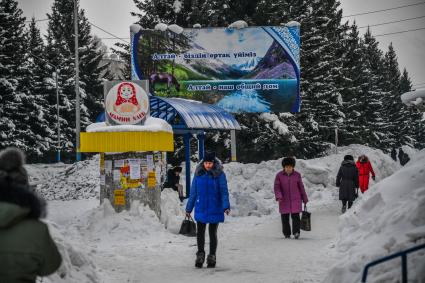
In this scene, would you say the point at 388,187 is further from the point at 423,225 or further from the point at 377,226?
the point at 423,225

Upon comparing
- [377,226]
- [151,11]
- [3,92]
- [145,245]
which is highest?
[151,11]

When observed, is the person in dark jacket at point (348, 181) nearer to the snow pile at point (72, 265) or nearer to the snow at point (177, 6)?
the snow pile at point (72, 265)

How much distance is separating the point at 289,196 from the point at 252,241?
1151mm

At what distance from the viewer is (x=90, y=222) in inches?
459

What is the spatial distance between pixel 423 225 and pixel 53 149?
3903 cm

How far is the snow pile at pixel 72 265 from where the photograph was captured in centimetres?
636

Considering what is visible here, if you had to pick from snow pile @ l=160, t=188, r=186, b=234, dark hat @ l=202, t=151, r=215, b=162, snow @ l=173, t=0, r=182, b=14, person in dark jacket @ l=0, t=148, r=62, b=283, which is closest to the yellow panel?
snow pile @ l=160, t=188, r=186, b=234

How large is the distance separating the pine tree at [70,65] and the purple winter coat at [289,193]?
3288cm

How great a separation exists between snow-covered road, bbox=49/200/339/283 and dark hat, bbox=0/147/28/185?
385 centimetres

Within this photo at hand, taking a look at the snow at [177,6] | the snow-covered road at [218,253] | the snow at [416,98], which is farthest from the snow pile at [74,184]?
the snow at [416,98]

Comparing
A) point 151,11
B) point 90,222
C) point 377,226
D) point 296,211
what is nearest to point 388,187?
point 377,226

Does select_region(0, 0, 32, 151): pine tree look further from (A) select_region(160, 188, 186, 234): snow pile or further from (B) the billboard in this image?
(A) select_region(160, 188, 186, 234): snow pile

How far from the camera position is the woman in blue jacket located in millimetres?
8219

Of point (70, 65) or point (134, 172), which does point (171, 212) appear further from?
point (70, 65)
